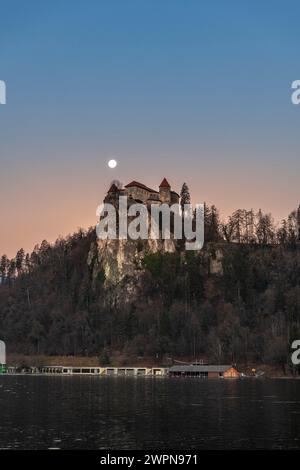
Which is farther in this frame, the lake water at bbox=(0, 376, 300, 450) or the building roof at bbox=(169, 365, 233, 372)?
the building roof at bbox=(169, 365, 233, 372)

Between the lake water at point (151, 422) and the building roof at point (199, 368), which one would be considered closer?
the lake water at point (151, 422)

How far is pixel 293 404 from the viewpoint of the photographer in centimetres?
8406

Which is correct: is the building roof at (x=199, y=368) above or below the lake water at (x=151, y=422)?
below

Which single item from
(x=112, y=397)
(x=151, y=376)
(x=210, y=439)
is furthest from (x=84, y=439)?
(x=151, y=376)

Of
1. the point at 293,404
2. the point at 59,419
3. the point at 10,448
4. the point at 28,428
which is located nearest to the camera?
the point at 10,448

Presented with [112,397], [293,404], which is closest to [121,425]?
[293,404]

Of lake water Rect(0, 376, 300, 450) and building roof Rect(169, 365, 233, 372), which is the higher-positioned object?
lake water Rect(0, 376, 300, 450)

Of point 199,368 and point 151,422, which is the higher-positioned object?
point 151,422

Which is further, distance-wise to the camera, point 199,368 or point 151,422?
point 199,368

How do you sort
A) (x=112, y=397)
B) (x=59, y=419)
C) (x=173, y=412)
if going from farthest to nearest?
1. (x=112, y=397)
2. (x=173, y=412)
3. (x=59, y=419)
